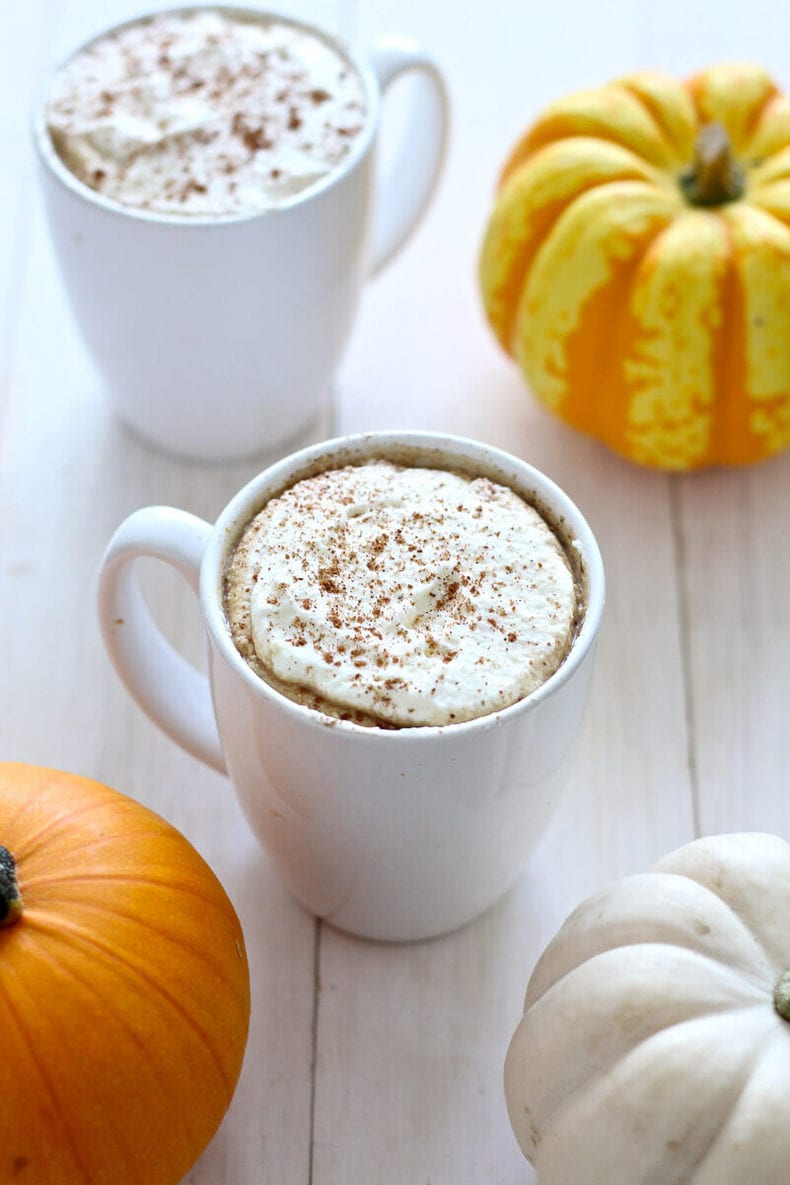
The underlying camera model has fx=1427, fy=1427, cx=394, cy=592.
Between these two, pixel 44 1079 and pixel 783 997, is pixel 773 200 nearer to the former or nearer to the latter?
pixel 783 997

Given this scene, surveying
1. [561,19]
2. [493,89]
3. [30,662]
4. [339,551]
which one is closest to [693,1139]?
[339,551]

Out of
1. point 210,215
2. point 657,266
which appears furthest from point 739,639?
point 210,215

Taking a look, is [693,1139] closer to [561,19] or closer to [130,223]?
[130,223]

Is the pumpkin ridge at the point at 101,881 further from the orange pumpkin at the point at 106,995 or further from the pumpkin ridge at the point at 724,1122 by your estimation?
the pumpkin ridge at the point at 724,1122

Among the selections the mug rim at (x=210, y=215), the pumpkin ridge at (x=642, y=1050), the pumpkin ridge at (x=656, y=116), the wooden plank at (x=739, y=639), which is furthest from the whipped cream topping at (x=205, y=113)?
the pumpkin ridge at (x=642, y=1050)

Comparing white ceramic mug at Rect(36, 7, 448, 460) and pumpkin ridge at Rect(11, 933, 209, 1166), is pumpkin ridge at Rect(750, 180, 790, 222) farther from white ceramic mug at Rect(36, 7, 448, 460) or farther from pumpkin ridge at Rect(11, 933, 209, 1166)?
pumpkin ridge at Rect(11, 933, 209, 1166)

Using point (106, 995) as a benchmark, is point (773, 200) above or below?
above

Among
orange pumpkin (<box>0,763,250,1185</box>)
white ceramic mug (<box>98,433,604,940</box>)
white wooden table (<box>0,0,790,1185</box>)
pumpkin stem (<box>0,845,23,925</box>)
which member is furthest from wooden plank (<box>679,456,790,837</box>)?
pumpkin stem (<box>0,845,23,925</box>)
